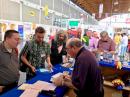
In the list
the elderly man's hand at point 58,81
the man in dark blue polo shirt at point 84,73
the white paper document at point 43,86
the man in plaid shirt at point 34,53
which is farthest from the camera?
the man in plaid shirt at point 34,53

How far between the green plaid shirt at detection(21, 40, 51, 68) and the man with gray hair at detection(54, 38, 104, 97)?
1270mm

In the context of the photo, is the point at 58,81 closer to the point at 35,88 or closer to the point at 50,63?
the point at 35,88

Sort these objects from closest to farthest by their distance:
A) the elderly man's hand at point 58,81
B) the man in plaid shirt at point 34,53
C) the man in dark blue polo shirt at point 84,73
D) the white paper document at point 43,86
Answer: the man in dark blue polo shirt at point 84,73 < the white paper document at point 43,86 < the elderly man's hand at point 58,81 < the man in plaid shirt at point 34,53

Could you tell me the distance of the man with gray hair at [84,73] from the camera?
6.75 ft

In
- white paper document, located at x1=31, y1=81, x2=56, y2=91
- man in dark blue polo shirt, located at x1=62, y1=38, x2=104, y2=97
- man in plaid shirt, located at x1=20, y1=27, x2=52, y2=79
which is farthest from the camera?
man in plaid shirt, located at x1=20, y1=27, x2=52, y2=79

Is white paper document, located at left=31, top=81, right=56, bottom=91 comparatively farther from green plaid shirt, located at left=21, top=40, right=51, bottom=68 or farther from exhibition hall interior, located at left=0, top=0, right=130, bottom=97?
green plaid shirt, located at left=21, top=40, right=51, bottom=68

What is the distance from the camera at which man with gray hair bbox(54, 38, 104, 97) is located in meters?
2.06

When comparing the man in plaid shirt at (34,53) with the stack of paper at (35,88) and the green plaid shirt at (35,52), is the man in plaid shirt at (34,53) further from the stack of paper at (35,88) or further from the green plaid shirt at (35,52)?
the stack of paper at (35,88)

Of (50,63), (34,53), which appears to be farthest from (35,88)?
(50,63)

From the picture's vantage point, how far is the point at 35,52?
3.39 meters

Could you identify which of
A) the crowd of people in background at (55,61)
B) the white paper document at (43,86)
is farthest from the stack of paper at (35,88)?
the crowd of people in background at (55,61)

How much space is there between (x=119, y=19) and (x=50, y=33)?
35.5 feet

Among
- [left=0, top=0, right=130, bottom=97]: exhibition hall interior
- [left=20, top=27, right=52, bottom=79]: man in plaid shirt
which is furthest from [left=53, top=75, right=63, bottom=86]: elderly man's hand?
[left=20, top=27, right=52, bottom=79]: man in plaid shirt

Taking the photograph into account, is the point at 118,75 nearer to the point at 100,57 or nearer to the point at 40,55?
the point at 100,57
